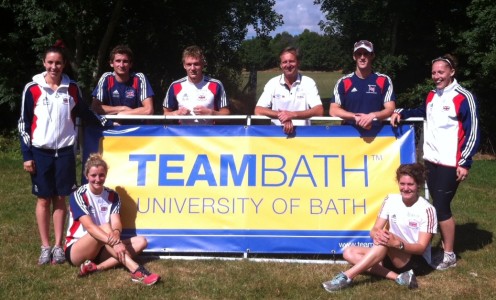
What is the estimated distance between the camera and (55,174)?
549 cm

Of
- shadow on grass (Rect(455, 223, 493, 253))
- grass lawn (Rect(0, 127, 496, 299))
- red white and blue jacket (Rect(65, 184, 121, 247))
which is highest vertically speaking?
red white and blue jacket (Rect(65, 184, 121, 247))

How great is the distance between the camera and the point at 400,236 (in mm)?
5148

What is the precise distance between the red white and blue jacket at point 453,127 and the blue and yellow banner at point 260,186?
254 mm

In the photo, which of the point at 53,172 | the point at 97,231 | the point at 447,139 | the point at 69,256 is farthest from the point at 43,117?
the point at 447,139

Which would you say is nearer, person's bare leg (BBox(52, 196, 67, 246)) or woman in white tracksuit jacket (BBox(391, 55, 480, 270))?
woman in white tracksuit jacket (BBox(391, 55, 480, 270))

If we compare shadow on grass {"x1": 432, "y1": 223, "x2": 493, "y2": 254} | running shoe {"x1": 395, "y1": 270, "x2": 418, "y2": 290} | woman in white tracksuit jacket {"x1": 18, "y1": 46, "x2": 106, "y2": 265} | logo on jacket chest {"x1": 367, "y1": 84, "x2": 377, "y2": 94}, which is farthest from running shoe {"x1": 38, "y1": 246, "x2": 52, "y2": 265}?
shadow on grass {"x1": 432, "y1": 223, "x2": 493, "y2": 254}

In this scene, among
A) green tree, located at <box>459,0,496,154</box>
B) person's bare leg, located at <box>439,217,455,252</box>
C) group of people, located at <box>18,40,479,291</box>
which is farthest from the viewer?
green tree, located at <box>459,0,496,154</box>

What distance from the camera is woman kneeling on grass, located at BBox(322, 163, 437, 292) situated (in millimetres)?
4949

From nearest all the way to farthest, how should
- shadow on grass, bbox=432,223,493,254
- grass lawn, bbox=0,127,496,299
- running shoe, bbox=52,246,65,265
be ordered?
grass lawn, bbox=0,127,496,299, running shoe, bbox=52,246,65,265, shadow on grass, bbox=432,223,493,254

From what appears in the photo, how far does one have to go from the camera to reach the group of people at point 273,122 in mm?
5105

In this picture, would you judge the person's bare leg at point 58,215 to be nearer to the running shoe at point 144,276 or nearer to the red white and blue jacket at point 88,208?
the red white and blue jacket at point 88,208

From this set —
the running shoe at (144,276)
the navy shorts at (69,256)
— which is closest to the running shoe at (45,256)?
the navy shorts at (69,256)

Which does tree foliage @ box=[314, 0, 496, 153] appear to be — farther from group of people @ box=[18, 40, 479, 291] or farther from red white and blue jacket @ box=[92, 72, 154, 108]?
red white and blue jacket @ box=[92, 72, 154, 108]

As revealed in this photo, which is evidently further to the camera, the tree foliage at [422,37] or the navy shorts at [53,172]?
the tree foliage at [422,37]
